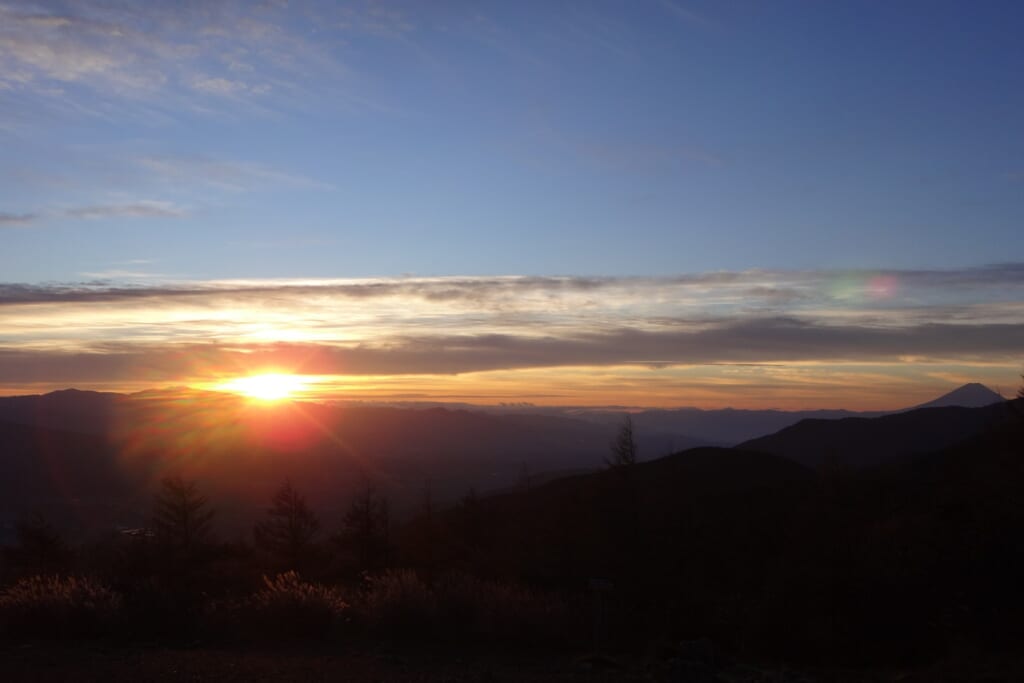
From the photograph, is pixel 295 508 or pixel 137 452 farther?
pixel 137 452

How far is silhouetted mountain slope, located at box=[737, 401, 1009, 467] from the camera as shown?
305 feet

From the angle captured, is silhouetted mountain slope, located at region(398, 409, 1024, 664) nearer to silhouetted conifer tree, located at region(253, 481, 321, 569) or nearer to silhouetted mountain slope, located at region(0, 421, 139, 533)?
silhouetted conifer tree, located at region(253, 481, 321, 569)

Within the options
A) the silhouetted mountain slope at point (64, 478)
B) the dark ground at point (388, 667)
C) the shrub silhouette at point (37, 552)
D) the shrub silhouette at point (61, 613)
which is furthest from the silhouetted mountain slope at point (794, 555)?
the silhouetted mountain slope at point (64, 478)

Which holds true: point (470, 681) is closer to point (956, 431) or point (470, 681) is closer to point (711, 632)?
point (711, 632)

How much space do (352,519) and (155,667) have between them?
2826 cm

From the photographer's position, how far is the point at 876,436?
99750mm

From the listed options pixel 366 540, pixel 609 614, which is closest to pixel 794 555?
pixel 609 614

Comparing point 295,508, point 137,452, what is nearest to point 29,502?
point 137,452

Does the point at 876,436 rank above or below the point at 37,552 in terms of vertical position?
below

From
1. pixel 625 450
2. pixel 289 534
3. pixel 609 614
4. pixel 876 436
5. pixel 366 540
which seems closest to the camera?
pixel 609 614

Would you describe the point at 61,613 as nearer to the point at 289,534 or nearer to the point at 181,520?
the point at 289,534

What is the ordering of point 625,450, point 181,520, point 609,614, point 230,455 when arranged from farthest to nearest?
point 230,455 < point 625,450 < point 181,520 < point 609,614

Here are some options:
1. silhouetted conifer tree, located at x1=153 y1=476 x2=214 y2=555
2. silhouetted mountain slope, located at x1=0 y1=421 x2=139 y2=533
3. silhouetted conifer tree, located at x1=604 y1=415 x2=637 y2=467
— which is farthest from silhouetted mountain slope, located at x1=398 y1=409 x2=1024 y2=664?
silhouetted mountain slope, located at x1=0 y1=421 x2=139 y2=533

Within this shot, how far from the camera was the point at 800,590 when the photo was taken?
44.2 feet
